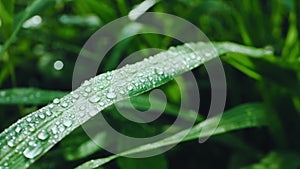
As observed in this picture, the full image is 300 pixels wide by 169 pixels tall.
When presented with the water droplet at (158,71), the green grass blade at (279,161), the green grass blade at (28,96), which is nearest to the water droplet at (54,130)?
the water droplet at (158,71)

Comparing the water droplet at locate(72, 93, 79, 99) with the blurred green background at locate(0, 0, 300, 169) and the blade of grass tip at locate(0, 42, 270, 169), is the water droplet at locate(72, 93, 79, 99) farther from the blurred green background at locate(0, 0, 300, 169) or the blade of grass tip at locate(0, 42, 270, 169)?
the blurred green background at locate(0, 0, 300, 169)

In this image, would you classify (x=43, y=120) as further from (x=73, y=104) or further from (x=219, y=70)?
(x=219, y=70)

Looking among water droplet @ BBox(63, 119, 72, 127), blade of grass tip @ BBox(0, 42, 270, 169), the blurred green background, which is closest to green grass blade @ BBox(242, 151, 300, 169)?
the blurred green background

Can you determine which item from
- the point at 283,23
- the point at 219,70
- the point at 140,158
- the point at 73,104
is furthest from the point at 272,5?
the point at 73,104

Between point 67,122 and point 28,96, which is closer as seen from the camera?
point 67,122

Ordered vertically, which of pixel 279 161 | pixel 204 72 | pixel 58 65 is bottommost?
pixel 279 161

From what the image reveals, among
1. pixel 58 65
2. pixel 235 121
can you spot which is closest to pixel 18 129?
pixel 235 121

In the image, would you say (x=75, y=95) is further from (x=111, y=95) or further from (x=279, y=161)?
(x=279, y=161)

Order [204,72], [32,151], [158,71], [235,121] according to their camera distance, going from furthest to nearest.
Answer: [204,72] < [235,121] < [158,71] < [32,151]
